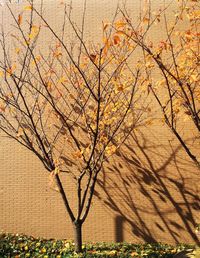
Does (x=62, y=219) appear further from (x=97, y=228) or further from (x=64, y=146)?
(x=64, y=146)

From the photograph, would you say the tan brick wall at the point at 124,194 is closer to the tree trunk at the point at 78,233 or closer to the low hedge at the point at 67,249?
the low hedge at the point at 67,249

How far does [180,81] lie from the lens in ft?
21.7

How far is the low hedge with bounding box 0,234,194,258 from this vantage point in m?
7.35

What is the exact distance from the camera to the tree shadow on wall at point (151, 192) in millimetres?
9055

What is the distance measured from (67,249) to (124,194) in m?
2.20

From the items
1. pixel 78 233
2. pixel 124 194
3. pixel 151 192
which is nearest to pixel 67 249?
pixel 78 233

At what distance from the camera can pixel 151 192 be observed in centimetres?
914

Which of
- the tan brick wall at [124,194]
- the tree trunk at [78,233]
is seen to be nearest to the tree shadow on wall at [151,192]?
the tan brick wall at [124,194]

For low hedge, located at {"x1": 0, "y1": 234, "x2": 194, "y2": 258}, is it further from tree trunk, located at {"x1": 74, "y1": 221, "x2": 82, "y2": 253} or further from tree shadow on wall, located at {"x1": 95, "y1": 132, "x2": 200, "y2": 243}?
tree shadow on wall, located at {"x1": 95, "y1": 132, "x2": 200, "y2": 243}

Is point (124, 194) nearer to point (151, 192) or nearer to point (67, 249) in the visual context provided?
point (151, 192)

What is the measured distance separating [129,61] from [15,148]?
3.63 meters

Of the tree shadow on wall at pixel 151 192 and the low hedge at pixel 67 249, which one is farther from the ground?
the tree shadow on wall at pixel 151 192

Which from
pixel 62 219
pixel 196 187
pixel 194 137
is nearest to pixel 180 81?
pixel 194 137

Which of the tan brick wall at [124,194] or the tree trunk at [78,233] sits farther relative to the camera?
the tan brick wall at [124,194]
